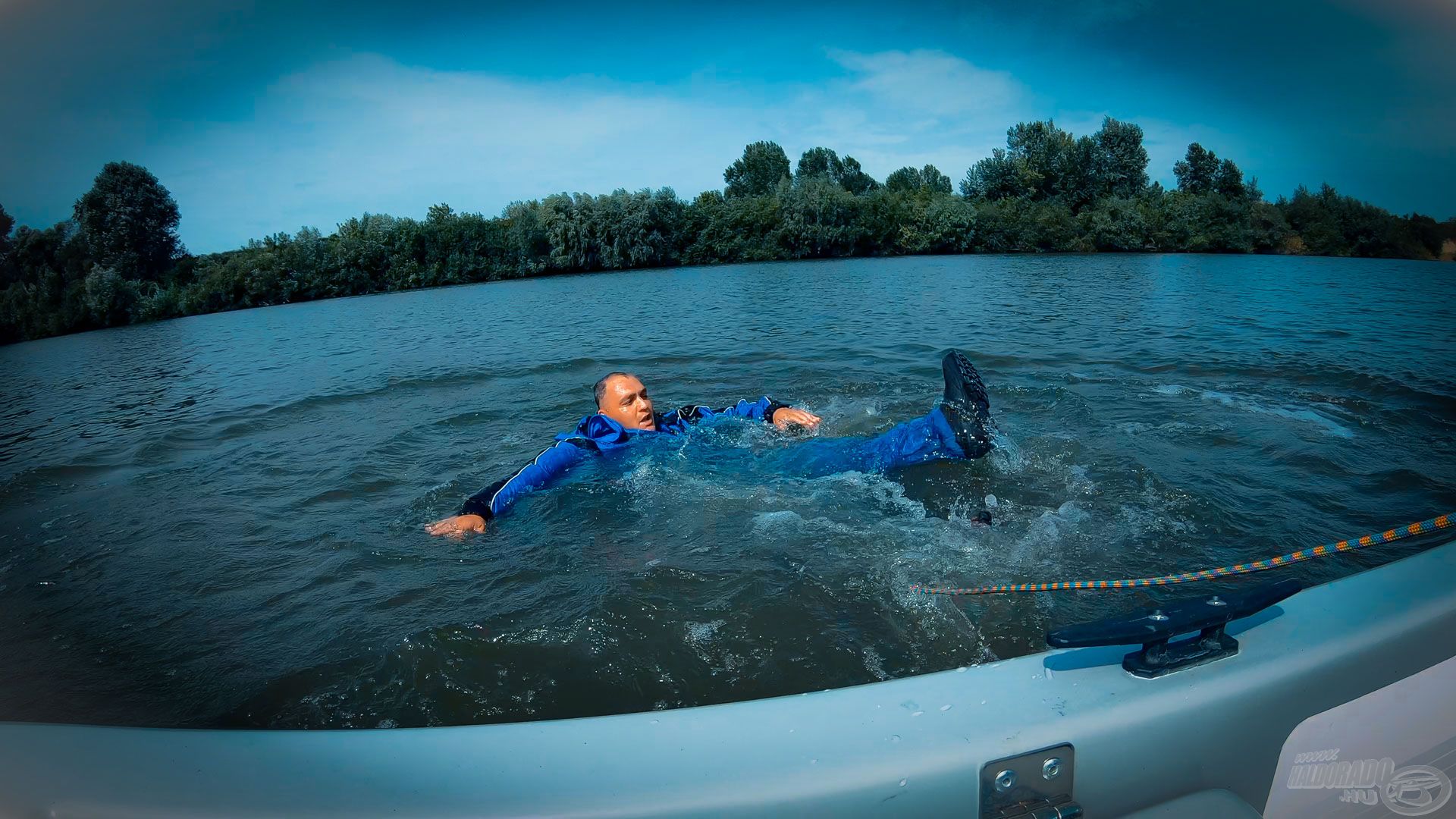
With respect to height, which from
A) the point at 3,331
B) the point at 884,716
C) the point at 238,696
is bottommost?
the point at 238,696

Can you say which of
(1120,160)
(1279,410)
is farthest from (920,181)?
(1279,410)

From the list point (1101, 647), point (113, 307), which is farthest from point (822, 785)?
point (113, 307)

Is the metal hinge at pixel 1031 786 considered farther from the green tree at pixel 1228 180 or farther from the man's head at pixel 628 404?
the green tree at pixel 1228 180

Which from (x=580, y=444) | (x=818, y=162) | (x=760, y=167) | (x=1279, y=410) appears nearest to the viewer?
(x=580, y=444)

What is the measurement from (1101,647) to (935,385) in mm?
5919

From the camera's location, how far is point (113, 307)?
10047 mm

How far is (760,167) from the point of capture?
53.7 m

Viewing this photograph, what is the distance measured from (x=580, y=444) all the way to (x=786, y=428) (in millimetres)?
1589

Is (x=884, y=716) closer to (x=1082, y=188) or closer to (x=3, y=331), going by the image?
(x=3, y=331)

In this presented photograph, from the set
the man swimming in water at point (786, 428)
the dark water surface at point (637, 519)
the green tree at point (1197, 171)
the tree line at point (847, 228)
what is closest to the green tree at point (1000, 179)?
the tree line at point (847, 228)

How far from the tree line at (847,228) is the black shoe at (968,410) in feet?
63.2

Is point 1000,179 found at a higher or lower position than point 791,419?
higher

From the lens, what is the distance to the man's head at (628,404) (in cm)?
527

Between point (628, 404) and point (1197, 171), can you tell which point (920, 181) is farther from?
point (628, 404)
